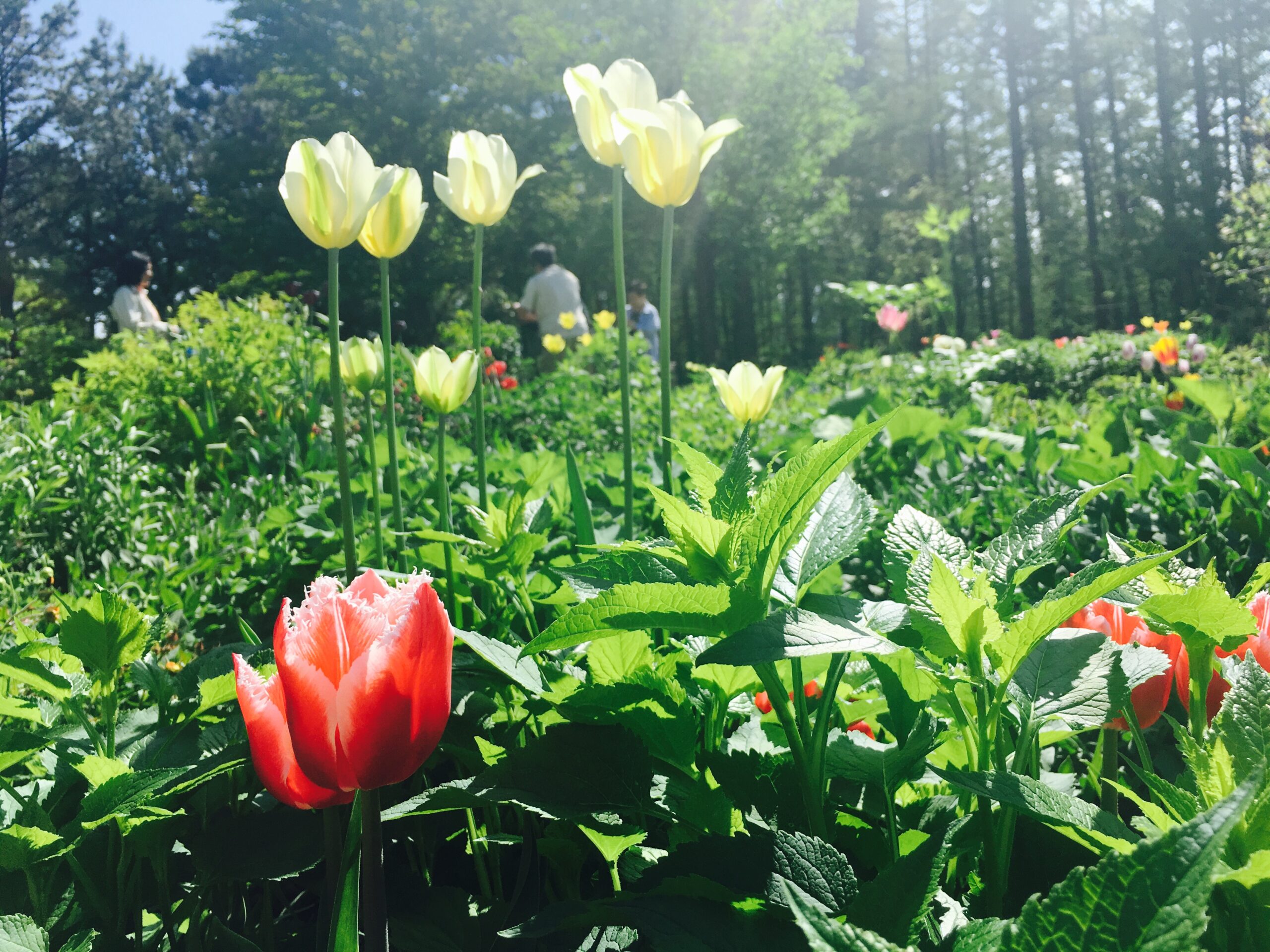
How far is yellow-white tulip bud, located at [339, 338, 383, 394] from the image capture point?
1.73m

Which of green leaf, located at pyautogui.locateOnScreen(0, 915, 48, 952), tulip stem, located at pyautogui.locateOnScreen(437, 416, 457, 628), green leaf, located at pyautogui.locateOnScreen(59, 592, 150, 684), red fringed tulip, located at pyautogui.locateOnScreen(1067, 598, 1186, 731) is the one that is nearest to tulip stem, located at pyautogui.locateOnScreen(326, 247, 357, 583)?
tulip stem, located at pyautogui.locateOnScreen(437, 416, 457, 628)

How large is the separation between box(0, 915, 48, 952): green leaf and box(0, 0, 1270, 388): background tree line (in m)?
18.6

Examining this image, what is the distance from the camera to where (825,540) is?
748 millimetres

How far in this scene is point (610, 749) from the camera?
2.46ft

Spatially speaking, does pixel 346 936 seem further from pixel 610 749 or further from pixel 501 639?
pixel 501 639

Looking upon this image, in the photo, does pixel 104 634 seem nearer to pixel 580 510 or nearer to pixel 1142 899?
pixel 580 510

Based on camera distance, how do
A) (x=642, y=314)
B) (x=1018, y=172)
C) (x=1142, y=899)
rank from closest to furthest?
(x=1142, y=899) → (x=642, y=314) → (x=1018, y=172)

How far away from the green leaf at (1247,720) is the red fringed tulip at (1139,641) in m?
0.12

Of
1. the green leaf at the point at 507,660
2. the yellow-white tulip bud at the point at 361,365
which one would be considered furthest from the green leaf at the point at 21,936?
the yellow-white tulip bud at the point at 361,365

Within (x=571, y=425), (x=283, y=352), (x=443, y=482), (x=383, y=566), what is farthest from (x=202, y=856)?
(x=283, y=352)

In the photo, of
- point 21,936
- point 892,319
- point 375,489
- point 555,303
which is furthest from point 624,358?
point 555,303

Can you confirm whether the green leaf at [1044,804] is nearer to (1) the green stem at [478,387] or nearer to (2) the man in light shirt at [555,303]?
(1) the green stem at [478,387]

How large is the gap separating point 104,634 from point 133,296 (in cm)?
919

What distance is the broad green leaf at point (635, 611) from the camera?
0.58 metres
